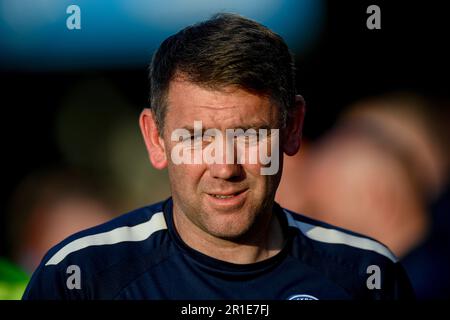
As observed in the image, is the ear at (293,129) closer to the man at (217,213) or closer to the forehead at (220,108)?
the man at (217,213)

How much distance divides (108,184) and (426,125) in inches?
84.7

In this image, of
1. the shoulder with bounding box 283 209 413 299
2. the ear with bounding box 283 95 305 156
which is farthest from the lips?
the shoulder with bounding box 283 209 413 299

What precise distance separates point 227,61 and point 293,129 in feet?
1.43

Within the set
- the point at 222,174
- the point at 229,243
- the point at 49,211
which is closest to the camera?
the point at 222,174

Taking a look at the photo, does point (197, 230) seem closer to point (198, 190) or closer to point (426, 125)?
point (198, 190)

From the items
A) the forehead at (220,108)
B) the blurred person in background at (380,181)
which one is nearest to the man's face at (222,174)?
the forehead at (220,108)

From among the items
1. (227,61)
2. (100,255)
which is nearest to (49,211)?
(100,255)

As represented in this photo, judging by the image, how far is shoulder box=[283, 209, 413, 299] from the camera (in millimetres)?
2494

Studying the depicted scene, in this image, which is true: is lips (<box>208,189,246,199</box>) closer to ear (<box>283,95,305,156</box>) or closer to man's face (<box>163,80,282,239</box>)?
man's face (<box>163,80,282,239</box>)

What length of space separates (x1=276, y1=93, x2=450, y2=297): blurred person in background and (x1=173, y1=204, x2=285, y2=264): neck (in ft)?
5.09

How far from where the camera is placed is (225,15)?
244 centimetres

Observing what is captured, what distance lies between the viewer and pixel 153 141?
2.49 meters

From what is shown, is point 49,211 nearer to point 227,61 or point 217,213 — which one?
point 217,213
